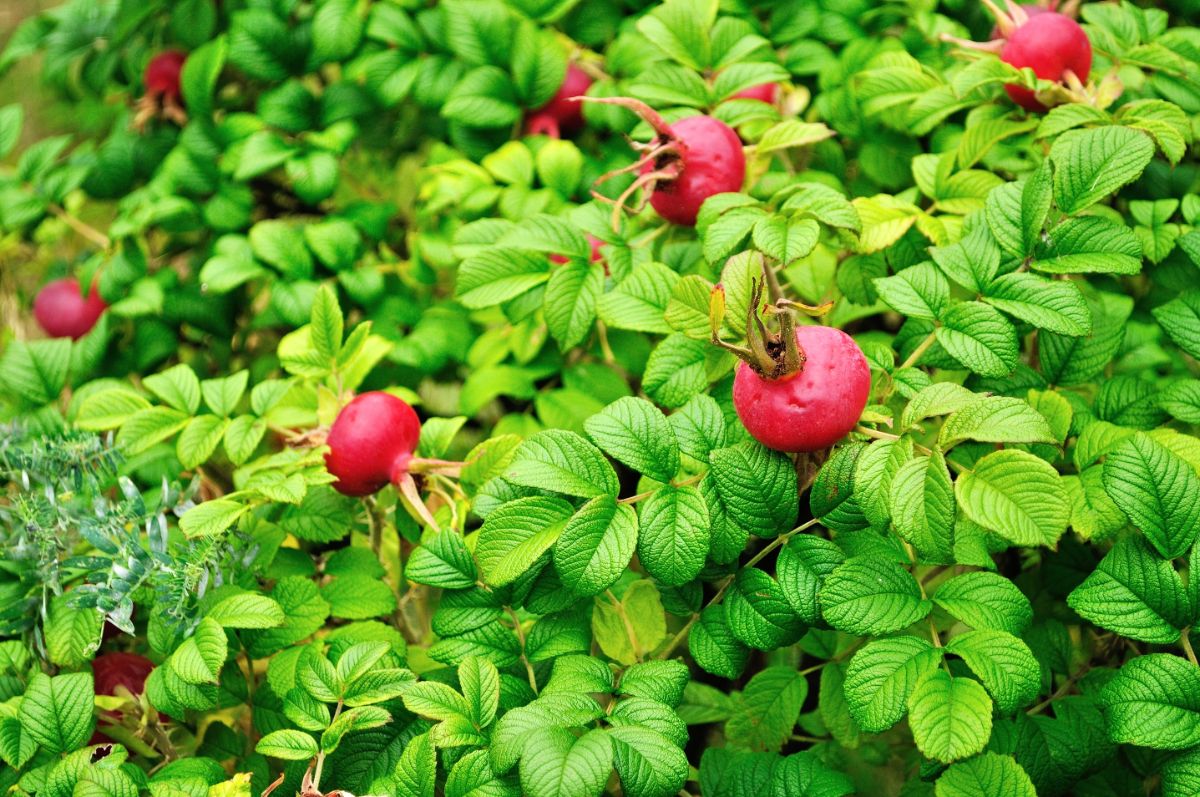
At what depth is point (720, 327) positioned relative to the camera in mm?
917

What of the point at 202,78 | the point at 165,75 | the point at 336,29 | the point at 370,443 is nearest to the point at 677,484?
the point at 370,443

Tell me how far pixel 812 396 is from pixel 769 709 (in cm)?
39

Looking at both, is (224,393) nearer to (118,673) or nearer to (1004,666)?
(118,673)

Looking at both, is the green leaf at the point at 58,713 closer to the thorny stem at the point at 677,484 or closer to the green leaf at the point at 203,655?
the green leaf at the point at 203,655

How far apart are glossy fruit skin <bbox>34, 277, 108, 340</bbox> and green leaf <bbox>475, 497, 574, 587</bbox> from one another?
1.11 meters

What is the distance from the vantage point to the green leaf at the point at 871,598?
87cm

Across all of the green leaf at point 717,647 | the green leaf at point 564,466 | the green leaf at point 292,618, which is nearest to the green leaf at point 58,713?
the green leaf at point 292,618

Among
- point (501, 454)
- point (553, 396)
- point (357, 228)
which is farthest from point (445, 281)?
point (501, 454)

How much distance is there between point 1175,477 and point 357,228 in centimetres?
122

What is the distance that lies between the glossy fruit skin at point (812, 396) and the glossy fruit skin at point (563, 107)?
0.86 meters

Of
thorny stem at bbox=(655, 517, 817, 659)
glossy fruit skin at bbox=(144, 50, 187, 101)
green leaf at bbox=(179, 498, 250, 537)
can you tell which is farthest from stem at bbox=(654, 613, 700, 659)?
glossy fruit skin at bbox=(144, 50, 187, 101)

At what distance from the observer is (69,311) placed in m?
1.73

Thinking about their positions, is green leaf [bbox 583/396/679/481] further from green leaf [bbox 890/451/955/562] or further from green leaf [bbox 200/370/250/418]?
green leaf [bbox 200/370/250/418]

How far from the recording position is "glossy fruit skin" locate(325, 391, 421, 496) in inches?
44.6
